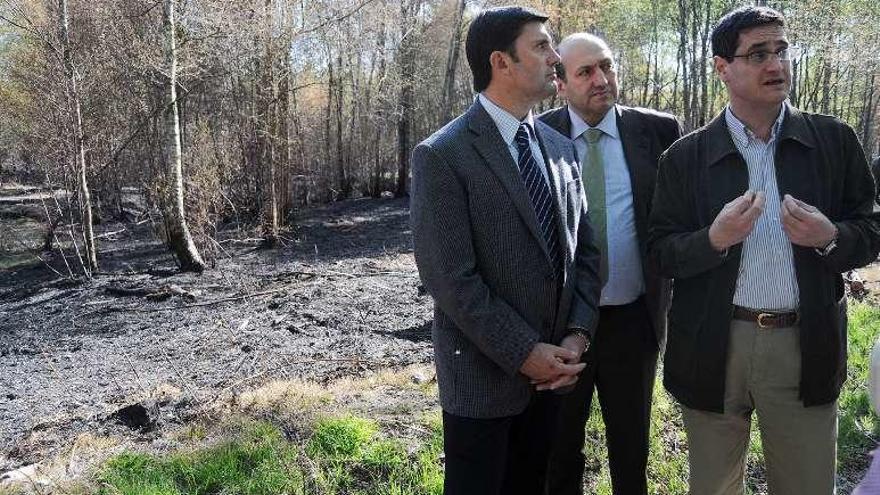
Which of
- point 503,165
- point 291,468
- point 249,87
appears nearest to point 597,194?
point 503,165

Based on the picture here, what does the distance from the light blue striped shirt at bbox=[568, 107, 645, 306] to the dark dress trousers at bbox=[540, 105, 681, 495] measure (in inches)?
0.9

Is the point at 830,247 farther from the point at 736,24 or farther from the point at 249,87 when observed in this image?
the point at 249,87

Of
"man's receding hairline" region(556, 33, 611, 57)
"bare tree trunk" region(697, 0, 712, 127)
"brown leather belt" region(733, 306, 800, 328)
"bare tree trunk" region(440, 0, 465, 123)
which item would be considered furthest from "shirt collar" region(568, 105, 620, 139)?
"bare tree trunk" region(697, 0, 712, 127)

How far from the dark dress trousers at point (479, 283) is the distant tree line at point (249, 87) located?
2.34m

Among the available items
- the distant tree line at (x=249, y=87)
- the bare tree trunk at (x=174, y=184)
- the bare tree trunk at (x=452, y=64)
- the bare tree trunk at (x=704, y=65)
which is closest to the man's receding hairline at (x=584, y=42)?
the distant tree line at (x=249, y=87)

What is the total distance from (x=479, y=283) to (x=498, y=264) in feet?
0.33

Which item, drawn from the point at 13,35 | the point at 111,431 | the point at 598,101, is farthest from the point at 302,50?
the point at 598,101

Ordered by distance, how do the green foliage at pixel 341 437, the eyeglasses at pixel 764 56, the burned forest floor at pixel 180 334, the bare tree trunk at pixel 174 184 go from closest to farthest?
1. the eyeglasses at pixel 764 56
2. the green foliage at pixel 341 437
3. the burned forest floor at pixel 180 334
4. the bare tree trunk at pixel 174 184

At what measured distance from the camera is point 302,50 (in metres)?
18.3

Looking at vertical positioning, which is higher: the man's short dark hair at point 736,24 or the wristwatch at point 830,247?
the man's short dark hair at point 736,24

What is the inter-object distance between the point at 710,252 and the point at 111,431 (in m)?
3.52

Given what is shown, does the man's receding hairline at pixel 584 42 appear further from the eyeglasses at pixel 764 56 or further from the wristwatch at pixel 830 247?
the wristwatch at pixel 830 247

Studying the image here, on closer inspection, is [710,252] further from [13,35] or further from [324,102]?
[324,102]

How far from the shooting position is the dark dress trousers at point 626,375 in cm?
259
